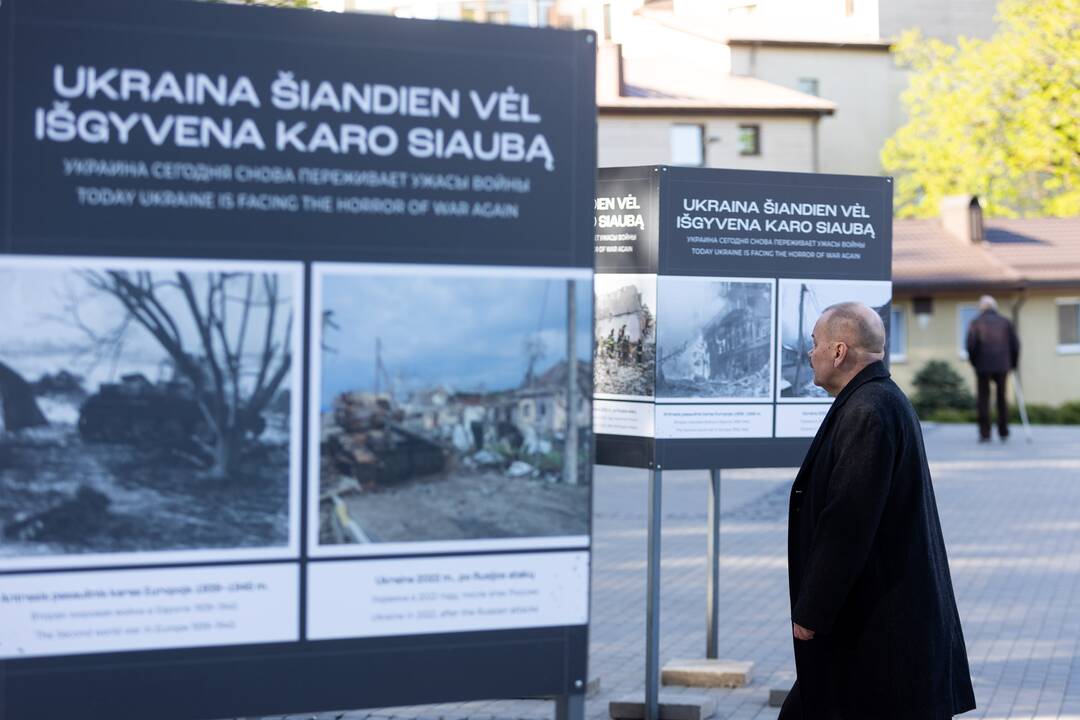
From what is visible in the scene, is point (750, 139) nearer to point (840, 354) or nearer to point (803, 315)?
point (803, 315)

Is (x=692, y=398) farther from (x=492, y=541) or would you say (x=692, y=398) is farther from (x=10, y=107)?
(x=10, y=107)

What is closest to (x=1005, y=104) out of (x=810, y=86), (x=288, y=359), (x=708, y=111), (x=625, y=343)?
(x=708, y=111)

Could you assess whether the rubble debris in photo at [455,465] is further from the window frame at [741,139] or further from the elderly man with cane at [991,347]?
the window frame at [741,139]

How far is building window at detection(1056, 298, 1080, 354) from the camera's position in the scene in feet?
144

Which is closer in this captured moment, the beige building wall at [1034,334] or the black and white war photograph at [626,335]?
the black and white war photograph at [626,335]

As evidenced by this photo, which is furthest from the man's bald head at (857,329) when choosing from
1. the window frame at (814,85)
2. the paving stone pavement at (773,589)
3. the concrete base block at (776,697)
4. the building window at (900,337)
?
the window frame at (814,85)

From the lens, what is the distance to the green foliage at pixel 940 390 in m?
40.4

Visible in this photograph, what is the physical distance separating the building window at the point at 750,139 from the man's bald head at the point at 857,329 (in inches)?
1895

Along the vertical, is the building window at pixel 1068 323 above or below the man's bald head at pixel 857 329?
above

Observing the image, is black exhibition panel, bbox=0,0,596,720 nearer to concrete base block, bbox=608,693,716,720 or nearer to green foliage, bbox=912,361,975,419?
concrete base block, bbox=608,693,716,720

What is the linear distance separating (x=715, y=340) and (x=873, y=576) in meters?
2.01

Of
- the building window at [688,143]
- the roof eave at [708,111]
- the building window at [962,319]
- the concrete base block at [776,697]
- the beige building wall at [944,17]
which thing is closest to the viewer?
the concrete base block at [776,697]

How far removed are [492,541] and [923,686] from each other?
6.23 feet

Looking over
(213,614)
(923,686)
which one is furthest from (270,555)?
(923,686)
